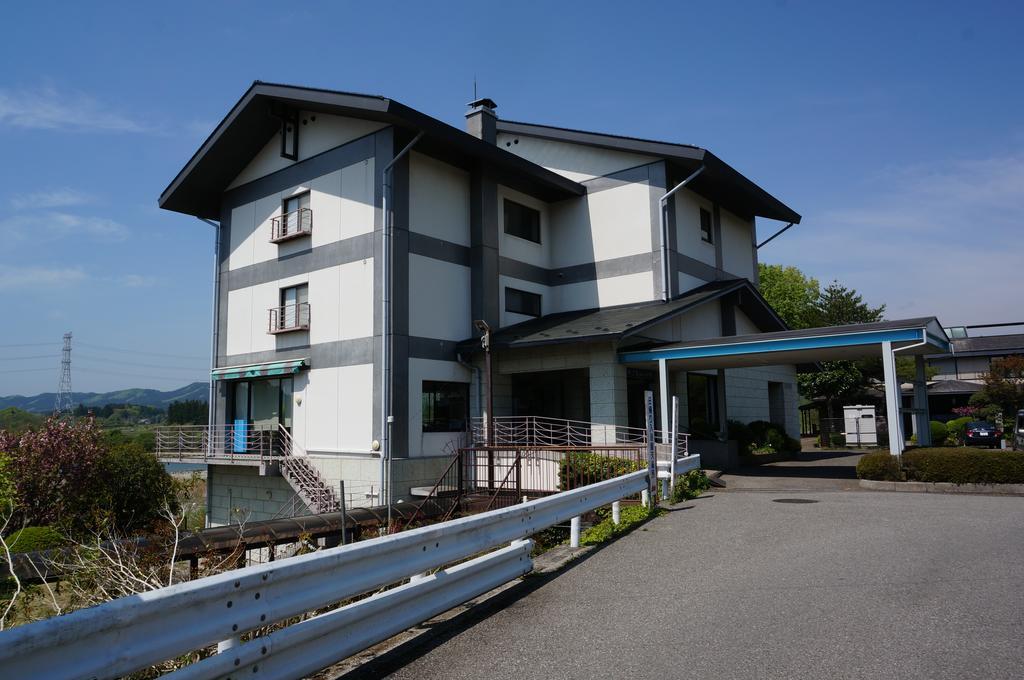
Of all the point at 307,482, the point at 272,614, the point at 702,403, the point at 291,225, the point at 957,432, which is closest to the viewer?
the point at 272,614

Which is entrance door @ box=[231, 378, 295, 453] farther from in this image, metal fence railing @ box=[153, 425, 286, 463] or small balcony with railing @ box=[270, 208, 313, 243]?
small balcony with railing @ box=[270, 208, 313, 243]

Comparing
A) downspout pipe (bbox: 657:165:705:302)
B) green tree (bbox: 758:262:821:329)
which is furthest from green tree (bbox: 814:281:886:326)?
downspout pipe (bbox: 657:165:705:302)

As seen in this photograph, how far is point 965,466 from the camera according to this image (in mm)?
13797

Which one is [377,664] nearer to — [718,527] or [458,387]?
[718,527]

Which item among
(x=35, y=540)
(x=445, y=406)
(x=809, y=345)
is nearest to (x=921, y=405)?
(x=809, y=345)

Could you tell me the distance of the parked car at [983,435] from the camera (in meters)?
30.2

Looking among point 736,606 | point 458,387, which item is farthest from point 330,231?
point 736,606

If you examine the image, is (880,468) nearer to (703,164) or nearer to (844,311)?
(703,164)

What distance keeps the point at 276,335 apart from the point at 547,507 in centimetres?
1610

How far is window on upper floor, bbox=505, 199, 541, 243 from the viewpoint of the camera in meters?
22.6

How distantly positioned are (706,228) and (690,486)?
522 inches

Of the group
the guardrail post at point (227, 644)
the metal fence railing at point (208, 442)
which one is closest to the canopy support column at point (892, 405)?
the guardrail post at point (227, 644)

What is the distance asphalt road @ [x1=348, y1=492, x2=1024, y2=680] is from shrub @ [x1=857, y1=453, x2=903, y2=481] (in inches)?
201

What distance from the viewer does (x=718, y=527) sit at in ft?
32.4
